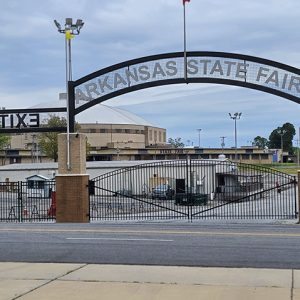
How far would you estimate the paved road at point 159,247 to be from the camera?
34.6 ft

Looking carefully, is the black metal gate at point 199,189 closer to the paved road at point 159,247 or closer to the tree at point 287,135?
the paved road at point 159,247

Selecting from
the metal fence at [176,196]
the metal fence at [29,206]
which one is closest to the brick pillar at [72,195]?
the metal fence at [176,196]

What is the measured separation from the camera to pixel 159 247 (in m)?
12.3

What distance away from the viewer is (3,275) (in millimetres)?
9344

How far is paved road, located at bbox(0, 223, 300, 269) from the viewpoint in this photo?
10.5 metres

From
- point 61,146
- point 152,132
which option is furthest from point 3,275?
point 152,132

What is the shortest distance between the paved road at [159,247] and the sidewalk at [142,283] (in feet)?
2.46

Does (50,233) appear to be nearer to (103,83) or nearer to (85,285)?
(85,285)

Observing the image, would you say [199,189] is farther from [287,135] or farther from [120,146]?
[287,135]

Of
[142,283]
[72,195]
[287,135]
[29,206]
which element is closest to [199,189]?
[29,206]

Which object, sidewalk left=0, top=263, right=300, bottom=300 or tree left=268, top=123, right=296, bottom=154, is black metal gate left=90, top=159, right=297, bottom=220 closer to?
sidewalk left=0, top=263, right=300, bottom=300

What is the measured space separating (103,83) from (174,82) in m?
2.97

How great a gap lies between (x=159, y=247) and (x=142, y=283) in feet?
12.6

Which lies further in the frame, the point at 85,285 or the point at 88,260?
the point at 88,260
